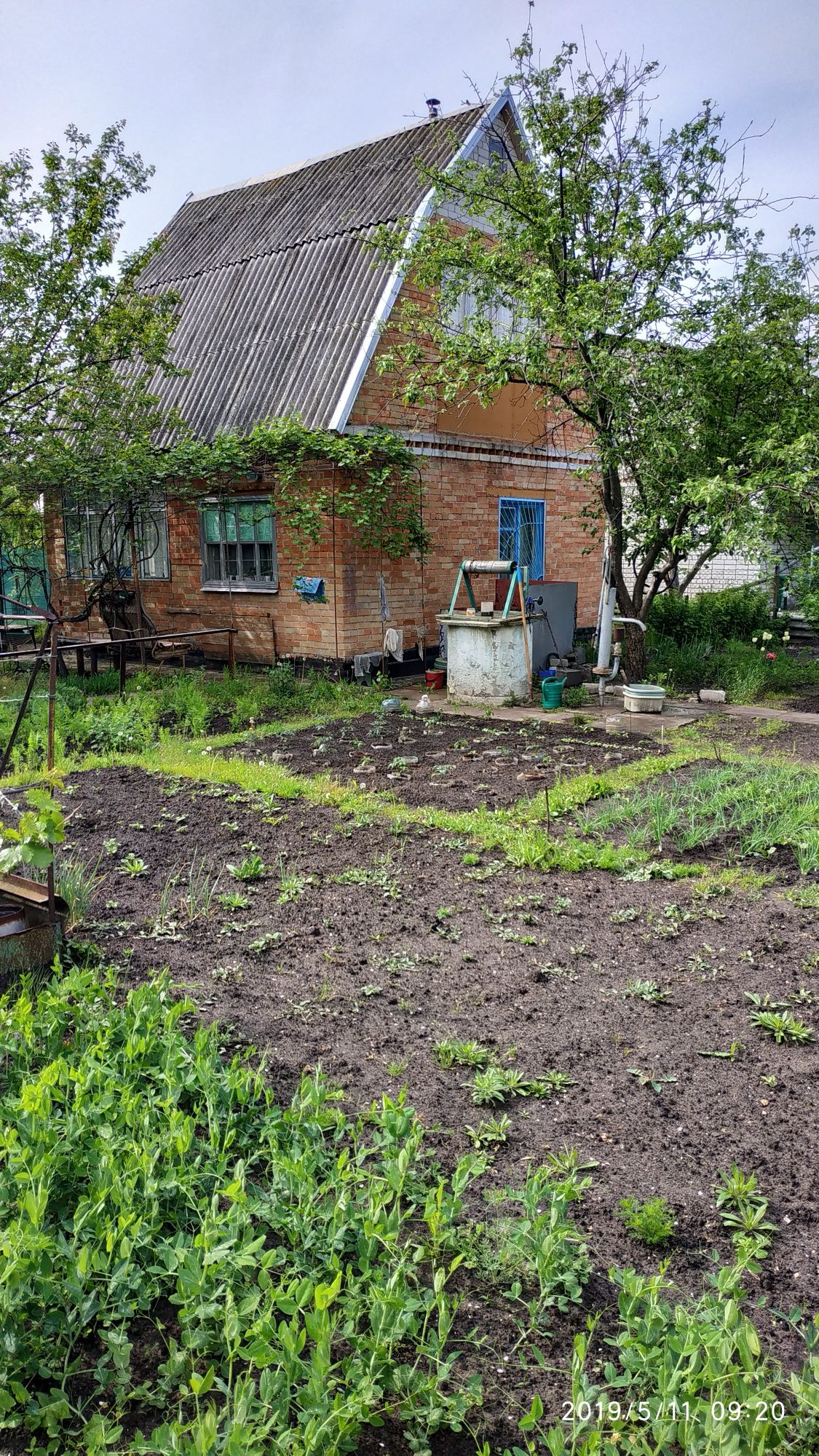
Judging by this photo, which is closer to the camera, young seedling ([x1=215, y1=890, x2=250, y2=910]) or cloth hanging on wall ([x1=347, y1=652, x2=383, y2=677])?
young seedling ([x1=215, y1=890, x2=250, y2=910])

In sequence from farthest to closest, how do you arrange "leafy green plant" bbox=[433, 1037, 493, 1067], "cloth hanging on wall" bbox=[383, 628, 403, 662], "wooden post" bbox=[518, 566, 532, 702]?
"cloth hanging on wall" bbox=[383, 628, 403, 662] → "wooden post" bbox=[518, 566, 532, 702] → "leafy green plant" bbox=[433, 1037, 493, 1067]

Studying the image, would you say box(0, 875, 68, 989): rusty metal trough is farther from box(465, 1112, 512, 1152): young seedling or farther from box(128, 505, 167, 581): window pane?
box(128, 505, 167, 581): window pane

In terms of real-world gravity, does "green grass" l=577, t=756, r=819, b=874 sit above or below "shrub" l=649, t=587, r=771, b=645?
below

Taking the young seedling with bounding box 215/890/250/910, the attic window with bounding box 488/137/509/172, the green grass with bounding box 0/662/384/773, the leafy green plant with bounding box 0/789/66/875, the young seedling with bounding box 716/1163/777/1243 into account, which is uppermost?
the attic window with bounding box 488/137/509/172

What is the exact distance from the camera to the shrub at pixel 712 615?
1485cm

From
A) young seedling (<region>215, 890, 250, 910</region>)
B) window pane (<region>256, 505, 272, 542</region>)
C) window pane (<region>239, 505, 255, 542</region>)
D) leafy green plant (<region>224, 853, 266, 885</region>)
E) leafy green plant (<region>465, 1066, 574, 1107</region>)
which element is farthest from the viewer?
window pane (<region>239, 505, 255, 542</region>)

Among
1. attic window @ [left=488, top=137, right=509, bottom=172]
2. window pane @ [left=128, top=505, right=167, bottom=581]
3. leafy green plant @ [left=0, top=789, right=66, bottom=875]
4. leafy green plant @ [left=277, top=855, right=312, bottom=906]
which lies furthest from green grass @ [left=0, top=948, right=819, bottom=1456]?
attic window @ [left=488, top=137, right=509, bottom=172]

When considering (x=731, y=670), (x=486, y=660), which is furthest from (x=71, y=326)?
(x=731, y=670)

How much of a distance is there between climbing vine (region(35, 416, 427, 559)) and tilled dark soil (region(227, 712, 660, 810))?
2833 millimetres

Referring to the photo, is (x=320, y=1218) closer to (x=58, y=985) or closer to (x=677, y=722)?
(x=58, y=985)

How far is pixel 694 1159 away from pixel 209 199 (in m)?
17.6

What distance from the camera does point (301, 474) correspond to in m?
11.3

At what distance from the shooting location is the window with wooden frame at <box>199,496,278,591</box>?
1203cm

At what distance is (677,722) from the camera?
9352mm
